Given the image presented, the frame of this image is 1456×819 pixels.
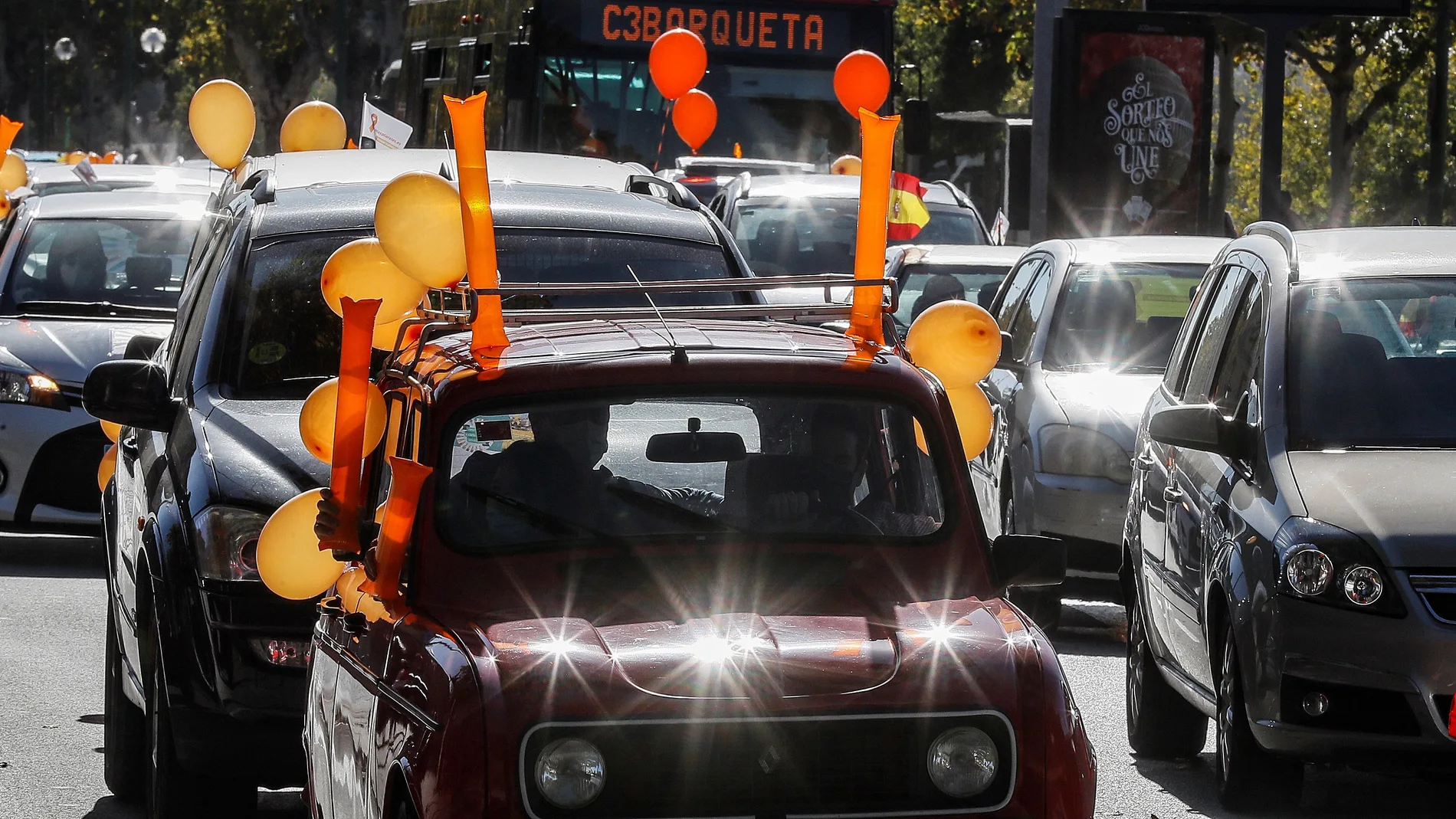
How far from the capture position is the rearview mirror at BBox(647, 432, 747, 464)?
4707 mm

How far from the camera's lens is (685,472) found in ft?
15.8

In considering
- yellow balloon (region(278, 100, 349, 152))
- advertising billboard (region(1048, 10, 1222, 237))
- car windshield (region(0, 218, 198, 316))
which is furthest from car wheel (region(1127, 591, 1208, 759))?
advertising billboard (region(1048, 10, 1222, 237))

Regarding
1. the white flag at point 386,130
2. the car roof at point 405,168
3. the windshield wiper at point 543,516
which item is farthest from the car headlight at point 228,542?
the white flag at point 386,130

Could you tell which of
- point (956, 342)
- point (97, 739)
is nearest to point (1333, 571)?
point (956, 342)

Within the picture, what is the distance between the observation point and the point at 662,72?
1642 cm

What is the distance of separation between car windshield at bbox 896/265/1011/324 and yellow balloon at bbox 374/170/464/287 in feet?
28.0

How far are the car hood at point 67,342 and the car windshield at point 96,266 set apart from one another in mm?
237

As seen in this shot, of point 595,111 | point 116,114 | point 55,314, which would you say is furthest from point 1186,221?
point 116,114

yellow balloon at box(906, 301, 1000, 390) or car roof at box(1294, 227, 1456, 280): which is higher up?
car roof at box(1294, 227, 1456, 280)

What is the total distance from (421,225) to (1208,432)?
8.66 ft

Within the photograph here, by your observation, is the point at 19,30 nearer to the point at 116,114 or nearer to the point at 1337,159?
the point at 116,114

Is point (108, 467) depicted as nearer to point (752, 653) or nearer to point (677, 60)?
point (752, 653)

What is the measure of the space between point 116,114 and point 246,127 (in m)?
93.8

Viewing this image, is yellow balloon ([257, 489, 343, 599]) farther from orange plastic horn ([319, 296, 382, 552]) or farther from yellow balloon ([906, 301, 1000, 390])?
yellow balloon ([906, 301, 1000, 390])
